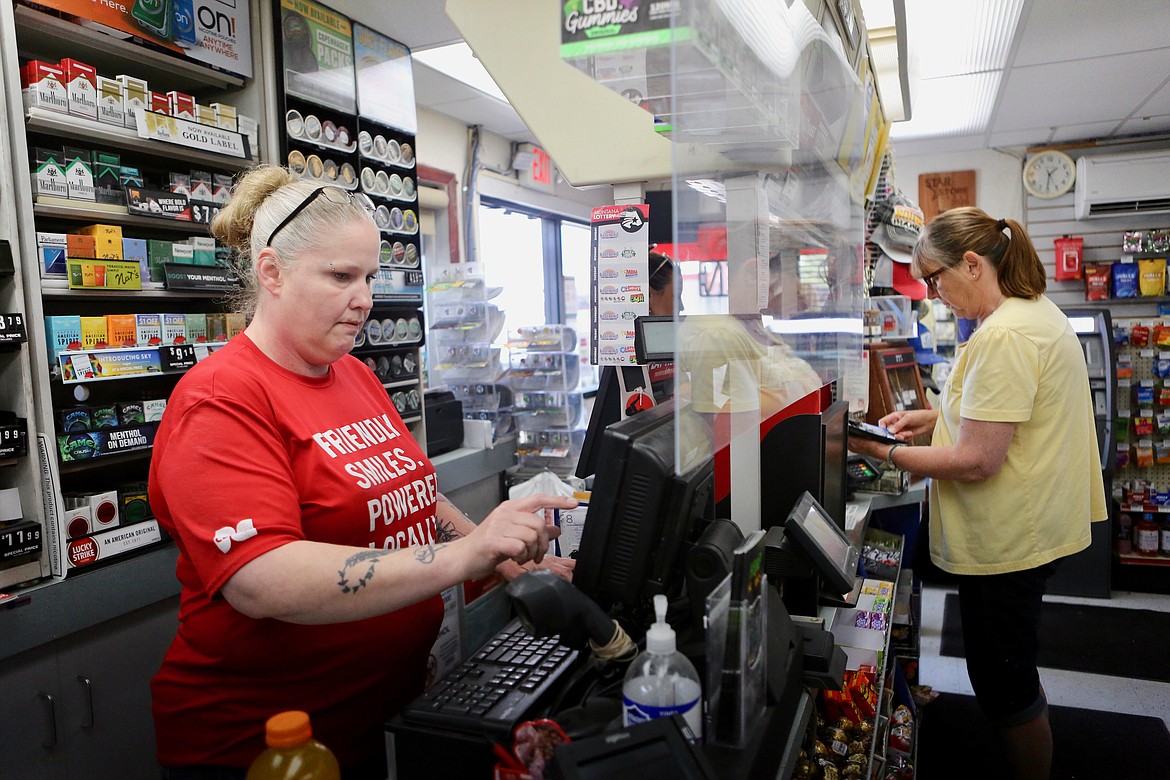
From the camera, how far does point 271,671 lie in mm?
1270

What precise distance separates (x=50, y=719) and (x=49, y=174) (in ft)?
5.12

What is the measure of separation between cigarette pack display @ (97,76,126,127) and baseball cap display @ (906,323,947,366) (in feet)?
12.5

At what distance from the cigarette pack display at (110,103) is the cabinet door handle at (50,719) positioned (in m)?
1.70

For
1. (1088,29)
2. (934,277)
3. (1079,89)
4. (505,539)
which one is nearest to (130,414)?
(505,539)

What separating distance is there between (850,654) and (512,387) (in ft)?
11.7

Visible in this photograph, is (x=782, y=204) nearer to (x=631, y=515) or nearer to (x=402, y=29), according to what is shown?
(x=631, y=515)

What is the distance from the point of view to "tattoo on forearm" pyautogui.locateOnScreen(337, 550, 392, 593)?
106 cm

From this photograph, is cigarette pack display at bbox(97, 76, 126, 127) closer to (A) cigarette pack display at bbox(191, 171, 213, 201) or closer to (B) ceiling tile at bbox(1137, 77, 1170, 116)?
(A) cigarette pack display at bbox(191, 171, 213, 201)

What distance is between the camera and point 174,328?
8.63ft

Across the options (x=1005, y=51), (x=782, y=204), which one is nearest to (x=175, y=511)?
(x=782, y=204)

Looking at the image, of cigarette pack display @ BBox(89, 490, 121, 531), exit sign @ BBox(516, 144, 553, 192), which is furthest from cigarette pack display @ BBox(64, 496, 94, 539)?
exit sign @ BBox(516, 144, 553, 192)

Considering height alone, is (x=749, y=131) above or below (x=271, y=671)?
above

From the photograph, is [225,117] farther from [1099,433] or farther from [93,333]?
[1099,433]

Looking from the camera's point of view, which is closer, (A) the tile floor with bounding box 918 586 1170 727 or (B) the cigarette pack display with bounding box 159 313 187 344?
(B) the cigarette pack display with bounding box 159 313 187 344
